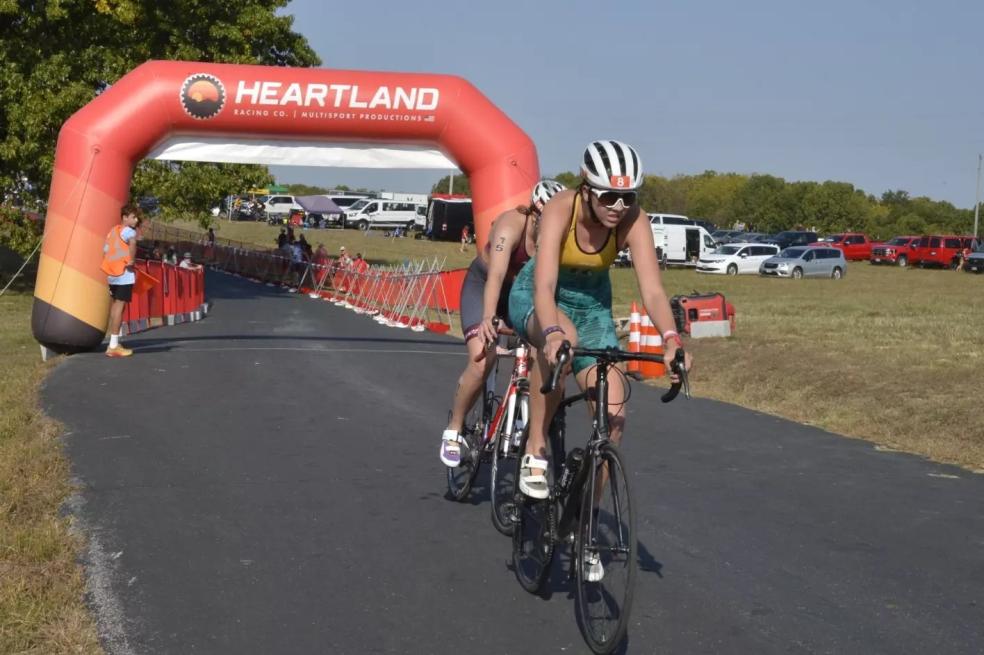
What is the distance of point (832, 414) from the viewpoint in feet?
40.8

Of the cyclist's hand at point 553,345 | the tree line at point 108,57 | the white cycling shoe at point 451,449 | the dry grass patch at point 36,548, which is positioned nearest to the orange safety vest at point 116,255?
the dry grass patch at point 36,548

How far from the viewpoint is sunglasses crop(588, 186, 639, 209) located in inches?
203

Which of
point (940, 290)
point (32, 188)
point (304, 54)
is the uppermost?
point (304, 54)

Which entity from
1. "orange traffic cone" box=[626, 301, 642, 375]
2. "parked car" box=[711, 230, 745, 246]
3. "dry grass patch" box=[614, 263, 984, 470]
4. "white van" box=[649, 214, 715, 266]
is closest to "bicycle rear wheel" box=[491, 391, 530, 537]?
"dry grass patch" box=[614, 263, 984, 470]

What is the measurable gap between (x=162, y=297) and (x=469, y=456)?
14794 mm

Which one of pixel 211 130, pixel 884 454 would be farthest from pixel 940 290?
pixel 884 454

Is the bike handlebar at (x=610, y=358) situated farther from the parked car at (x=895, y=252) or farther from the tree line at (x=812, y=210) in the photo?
the tree line at (x=812, y=210)

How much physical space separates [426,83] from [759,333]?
7.37 metres

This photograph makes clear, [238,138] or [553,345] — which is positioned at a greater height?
[238,138]

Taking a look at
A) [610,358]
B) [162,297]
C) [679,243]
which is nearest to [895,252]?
[679,243]

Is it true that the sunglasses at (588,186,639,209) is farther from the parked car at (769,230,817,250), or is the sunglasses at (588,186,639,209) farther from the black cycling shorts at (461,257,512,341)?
the parked car at (769,230,817,250)

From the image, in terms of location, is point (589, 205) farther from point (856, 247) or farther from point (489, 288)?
point (856, 247)

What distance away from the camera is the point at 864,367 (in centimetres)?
1485

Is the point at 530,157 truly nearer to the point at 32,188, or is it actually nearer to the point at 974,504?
the point at 974,504
